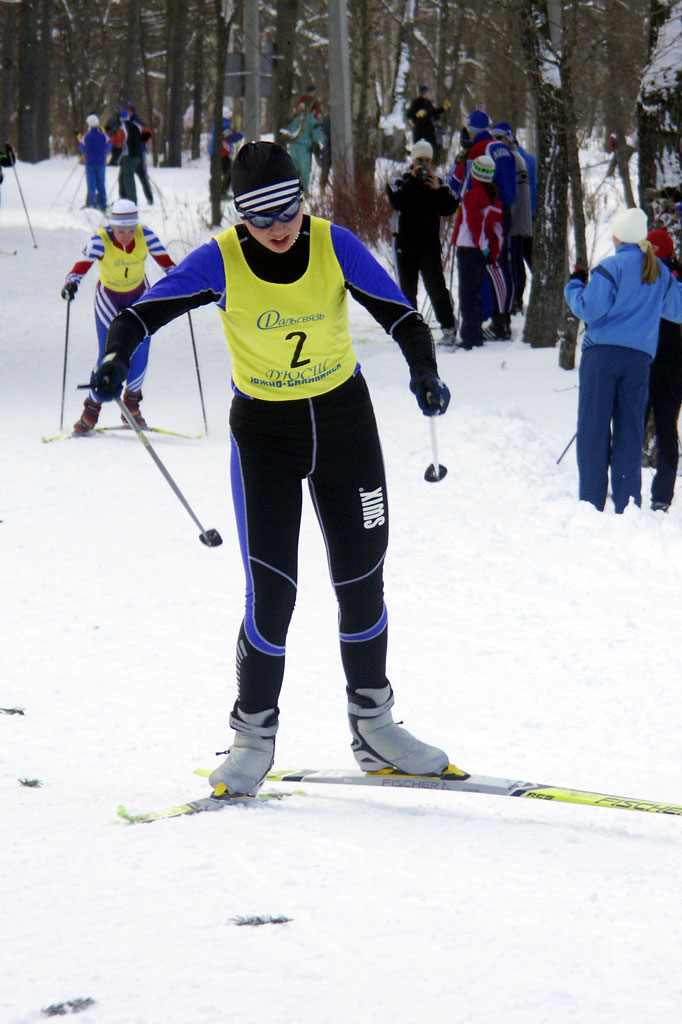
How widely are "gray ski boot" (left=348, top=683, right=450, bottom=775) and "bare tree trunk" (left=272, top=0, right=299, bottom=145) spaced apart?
46.9ft

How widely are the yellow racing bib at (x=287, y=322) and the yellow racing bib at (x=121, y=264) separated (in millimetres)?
6017

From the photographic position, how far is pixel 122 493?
25.6ft

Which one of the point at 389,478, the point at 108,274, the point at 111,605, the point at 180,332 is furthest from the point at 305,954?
the point at 180,332

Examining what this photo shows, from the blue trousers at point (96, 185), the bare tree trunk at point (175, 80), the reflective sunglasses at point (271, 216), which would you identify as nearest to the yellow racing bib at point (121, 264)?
A: the reflective sunglasses at point (271, 216)

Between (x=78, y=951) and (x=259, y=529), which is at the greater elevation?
(x=259, y=529)

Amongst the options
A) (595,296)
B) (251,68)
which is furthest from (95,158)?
(595,296)

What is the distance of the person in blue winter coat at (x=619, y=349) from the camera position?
635 centimetres

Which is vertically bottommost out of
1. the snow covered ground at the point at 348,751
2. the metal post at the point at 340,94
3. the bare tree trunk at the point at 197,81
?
the snow covered ground at the point at 348,751

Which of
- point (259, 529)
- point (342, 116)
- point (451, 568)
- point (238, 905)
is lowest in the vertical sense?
point (451, 568)

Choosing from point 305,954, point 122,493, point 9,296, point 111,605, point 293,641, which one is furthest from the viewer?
point 9,296

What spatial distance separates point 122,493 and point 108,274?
2185mm

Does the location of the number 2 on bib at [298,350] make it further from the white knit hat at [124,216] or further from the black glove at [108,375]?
the white knit hat at [124,216]

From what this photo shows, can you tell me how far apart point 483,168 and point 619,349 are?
471cm

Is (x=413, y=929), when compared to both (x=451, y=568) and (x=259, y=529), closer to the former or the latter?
(x=259, y=529)
